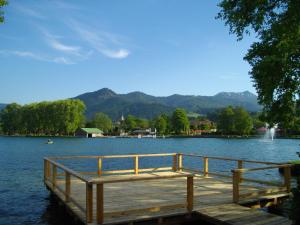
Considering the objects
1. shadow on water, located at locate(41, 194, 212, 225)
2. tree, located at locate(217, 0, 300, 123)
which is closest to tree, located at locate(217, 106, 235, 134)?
tree, located at locate(217, 0, 300, 123)

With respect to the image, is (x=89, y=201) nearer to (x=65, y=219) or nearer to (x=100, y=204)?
(x=100, y=204)

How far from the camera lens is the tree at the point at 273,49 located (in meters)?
11.4

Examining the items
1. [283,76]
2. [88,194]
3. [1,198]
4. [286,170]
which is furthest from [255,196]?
[1,198]

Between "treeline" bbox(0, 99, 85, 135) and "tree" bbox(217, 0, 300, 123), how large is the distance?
145321 millimetres

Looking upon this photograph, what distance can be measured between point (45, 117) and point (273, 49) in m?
160

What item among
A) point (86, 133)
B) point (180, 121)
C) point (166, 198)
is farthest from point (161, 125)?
point (166, 198)

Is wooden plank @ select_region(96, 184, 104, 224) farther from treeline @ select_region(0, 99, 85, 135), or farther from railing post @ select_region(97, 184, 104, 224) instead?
treeline @ select_region(0, 99, 85, 135)

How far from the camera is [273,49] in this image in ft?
47.6

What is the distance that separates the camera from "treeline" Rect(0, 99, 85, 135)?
→ 158m

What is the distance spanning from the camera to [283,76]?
14328 millimetres

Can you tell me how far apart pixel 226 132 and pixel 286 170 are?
156m

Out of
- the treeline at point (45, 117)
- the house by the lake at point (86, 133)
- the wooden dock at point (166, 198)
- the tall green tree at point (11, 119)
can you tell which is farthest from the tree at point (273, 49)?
the house by the lake at point (86, 133)

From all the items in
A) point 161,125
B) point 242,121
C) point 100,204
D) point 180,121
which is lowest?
point 100,204

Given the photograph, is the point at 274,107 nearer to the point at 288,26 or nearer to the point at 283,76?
the point at 283,76
